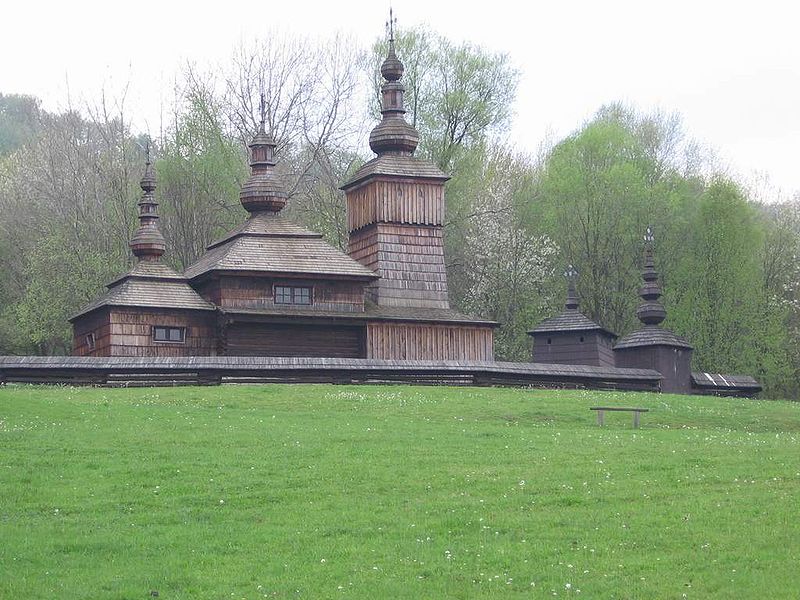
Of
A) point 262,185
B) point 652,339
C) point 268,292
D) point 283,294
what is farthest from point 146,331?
point 652,339

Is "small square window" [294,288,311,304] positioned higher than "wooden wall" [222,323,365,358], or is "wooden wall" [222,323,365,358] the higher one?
"small square window" [294,288,311,304]

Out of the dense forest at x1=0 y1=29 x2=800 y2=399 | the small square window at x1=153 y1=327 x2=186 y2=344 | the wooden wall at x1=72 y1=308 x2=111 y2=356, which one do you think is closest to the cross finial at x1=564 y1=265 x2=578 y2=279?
the dense forest at x1=0 y1=29 x2=800 y2=399

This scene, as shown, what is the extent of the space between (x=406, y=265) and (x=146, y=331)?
10115 mm

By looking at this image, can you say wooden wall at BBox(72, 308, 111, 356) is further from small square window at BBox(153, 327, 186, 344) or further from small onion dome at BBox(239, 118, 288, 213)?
small onion dome at BBox(239, 118, 288, 213)

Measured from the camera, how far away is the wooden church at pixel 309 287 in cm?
4934

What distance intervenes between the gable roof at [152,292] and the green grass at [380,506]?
1379cm

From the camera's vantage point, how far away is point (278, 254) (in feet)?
167

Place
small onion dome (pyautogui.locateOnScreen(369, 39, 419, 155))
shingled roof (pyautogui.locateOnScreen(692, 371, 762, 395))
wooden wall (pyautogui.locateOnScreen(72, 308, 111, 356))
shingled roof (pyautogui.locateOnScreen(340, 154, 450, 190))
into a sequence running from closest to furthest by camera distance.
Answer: wooden wall (pyautogui.locateOnScreen(72, 308, 111, 356)), shingled roof (pyautogui.locateOnScreen(340, 154, 450, 190)), shingled roof (pyautogui.locateOnScreen(692, 371, 762, 395)), small onion dome (pyautogui.locateOnScreen(369, 39, 419, 155))

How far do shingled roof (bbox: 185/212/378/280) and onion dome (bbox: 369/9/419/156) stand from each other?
5199mm

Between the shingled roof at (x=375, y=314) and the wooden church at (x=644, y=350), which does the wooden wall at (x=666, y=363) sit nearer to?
the wooden church at (x=644, y=350)

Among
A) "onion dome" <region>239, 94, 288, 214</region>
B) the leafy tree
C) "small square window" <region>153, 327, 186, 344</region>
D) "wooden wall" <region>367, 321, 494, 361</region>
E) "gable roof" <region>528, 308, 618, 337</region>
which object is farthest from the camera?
the leafy tree

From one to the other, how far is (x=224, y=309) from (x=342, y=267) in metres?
4.60

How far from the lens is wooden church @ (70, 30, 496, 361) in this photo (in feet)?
162

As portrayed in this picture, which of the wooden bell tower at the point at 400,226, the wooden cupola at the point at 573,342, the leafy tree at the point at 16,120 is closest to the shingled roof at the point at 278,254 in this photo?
the wooden bell tower at the point at 400,226
